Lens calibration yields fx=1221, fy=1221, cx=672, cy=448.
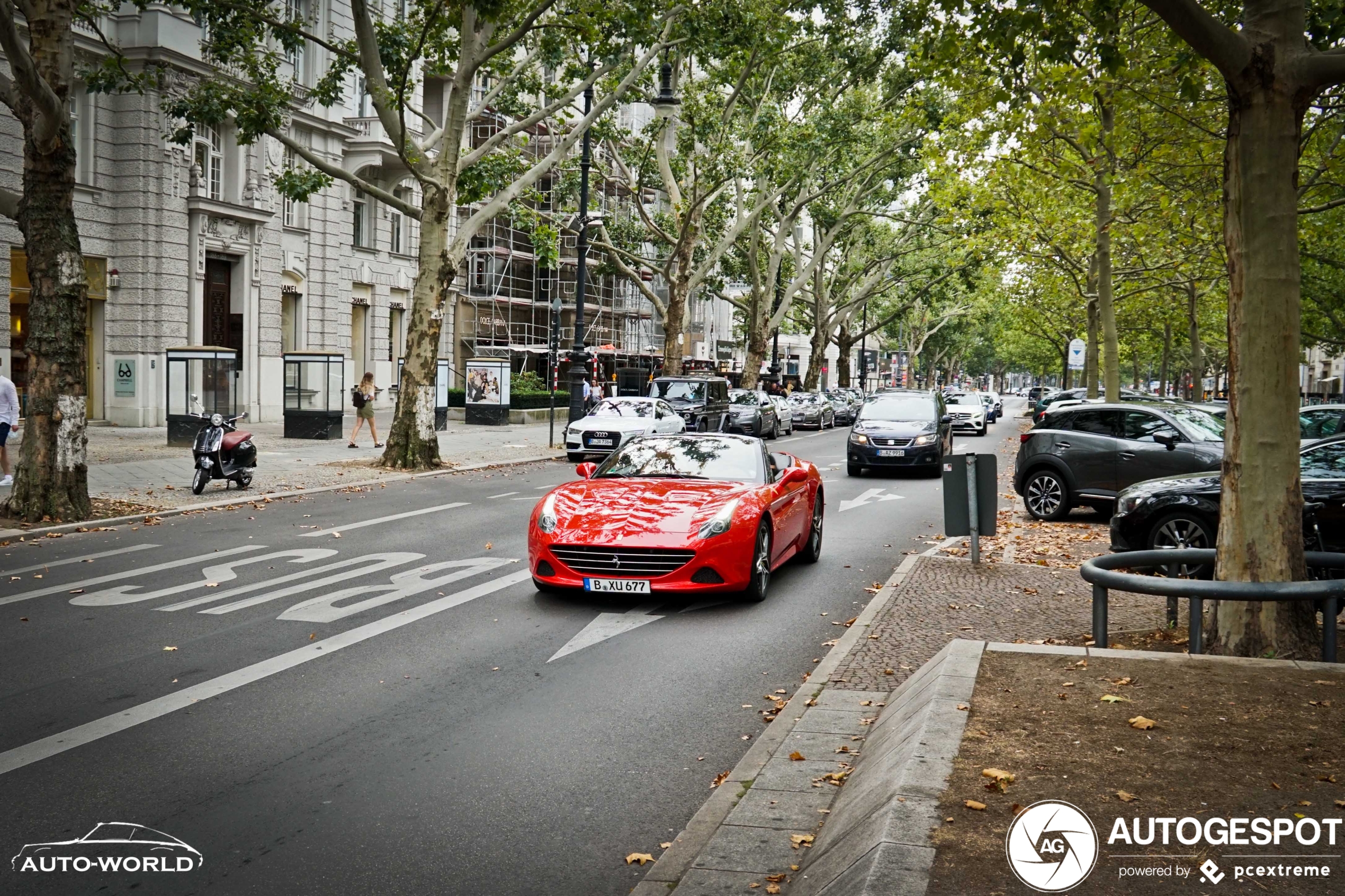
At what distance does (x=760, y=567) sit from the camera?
9.94m

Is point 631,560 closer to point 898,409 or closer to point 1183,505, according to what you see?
point 1183,505

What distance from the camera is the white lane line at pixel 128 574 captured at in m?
9.70

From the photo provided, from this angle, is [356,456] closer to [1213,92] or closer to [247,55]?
[247,55]

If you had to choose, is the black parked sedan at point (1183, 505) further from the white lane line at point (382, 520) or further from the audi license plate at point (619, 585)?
the white lane line at point (382, 520)

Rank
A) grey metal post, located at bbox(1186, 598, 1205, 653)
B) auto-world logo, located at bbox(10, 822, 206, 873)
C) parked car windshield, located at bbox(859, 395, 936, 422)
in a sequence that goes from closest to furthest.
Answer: auto-world logo, located at bbox(10, 822, 206, 873) → grey metal post, located at bbox(1186, 598, 1205, 653) → parked car windshield, located at bbox(859, 395, 936, 422)

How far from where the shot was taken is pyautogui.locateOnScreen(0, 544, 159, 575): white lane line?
10961 mm

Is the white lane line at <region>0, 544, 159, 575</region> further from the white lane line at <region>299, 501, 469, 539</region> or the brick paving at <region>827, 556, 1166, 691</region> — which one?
the brick paving at <region>827, 556, 1166, 691</region>

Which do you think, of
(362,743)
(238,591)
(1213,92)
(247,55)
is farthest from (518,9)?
(362,743)

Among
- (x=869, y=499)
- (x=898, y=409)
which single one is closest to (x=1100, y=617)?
(x=869, y=499)

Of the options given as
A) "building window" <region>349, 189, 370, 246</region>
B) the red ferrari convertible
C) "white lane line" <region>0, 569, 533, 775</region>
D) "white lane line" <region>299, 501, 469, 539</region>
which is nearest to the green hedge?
"building window" <region>349, 189, 370, 246</region>

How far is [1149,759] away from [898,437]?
59.3ft

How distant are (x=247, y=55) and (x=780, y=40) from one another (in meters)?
12.9

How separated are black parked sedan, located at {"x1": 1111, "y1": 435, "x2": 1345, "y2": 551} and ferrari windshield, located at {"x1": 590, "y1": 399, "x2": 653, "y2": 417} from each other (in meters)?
17.1

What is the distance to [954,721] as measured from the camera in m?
5.54
